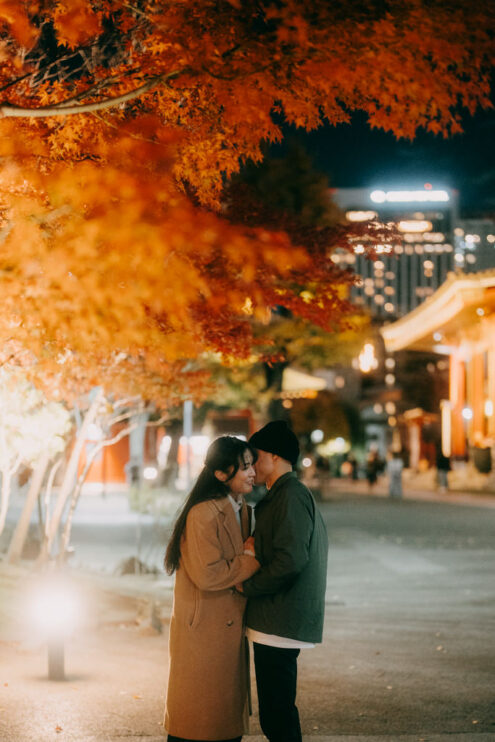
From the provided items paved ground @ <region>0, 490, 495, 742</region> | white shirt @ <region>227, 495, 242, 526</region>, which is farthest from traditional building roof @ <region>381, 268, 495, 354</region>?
white shirt @ <region>227, 495, 242, 526</region>

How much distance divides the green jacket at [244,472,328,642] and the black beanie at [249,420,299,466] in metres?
0.18

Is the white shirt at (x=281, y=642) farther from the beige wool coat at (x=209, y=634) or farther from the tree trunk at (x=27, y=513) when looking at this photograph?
the tree trunk at (x=27, y=513)

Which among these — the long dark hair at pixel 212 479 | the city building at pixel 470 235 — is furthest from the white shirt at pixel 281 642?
the city building at pixel 470 235

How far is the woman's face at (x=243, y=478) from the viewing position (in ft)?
15.1

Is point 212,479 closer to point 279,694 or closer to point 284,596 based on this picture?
point 284,596

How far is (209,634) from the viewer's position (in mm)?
4531

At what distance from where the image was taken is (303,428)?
233 ft

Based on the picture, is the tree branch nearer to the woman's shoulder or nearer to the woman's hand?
the woman's shoulder

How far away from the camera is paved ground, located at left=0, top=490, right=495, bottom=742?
6.23 m

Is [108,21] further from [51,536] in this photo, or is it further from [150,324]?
[51,536]

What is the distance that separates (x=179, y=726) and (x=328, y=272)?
730 centimetres

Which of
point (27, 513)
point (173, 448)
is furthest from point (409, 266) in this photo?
point (27, 513)

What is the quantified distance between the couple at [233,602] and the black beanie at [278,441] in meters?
0.22

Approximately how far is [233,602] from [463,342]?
4355cm
